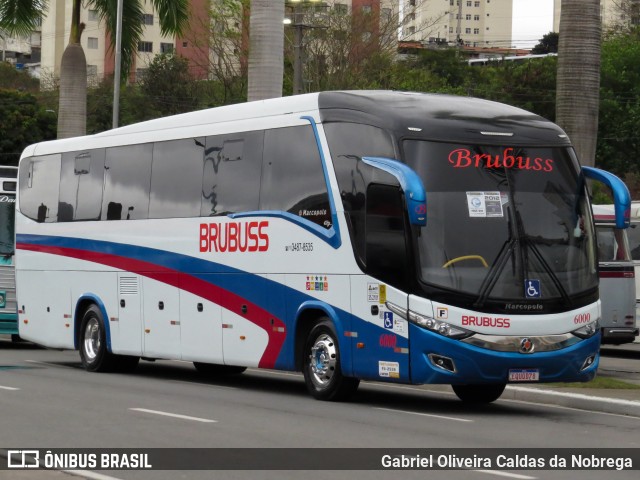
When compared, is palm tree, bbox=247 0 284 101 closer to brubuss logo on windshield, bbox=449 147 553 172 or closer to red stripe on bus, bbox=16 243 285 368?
red stripe on bus, bbox=16 243 285 368

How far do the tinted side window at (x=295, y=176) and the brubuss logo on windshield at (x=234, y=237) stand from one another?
353 mm

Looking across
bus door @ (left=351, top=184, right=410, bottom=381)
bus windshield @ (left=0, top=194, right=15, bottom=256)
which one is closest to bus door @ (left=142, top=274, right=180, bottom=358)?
bus door @ (left=351, top=184, right=410, bottom=381)

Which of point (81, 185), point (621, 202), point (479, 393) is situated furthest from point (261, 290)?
point (81, 185)

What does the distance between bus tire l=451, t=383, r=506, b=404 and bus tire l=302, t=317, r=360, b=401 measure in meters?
1.55

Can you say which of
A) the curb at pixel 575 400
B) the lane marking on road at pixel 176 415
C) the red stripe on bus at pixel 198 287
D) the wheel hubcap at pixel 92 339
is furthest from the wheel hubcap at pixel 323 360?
the wheel hubcap at pixel 92 339

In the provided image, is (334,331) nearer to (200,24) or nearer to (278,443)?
(278,443)

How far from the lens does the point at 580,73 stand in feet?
68.9

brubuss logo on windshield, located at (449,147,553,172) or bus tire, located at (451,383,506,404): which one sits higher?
brubuss logo on windshield, located at (449,147,553,172)

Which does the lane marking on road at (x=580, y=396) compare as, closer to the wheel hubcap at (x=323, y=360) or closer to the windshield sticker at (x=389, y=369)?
the windshield sticker at (x=389, y=369)

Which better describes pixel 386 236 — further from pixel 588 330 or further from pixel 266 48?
pixel 266 48

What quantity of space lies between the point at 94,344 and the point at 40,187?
3317 mm

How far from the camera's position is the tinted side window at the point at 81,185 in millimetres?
22031

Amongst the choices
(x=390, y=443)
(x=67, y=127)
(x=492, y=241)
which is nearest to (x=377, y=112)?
(x=492, y=241)

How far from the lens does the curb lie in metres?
16.3
